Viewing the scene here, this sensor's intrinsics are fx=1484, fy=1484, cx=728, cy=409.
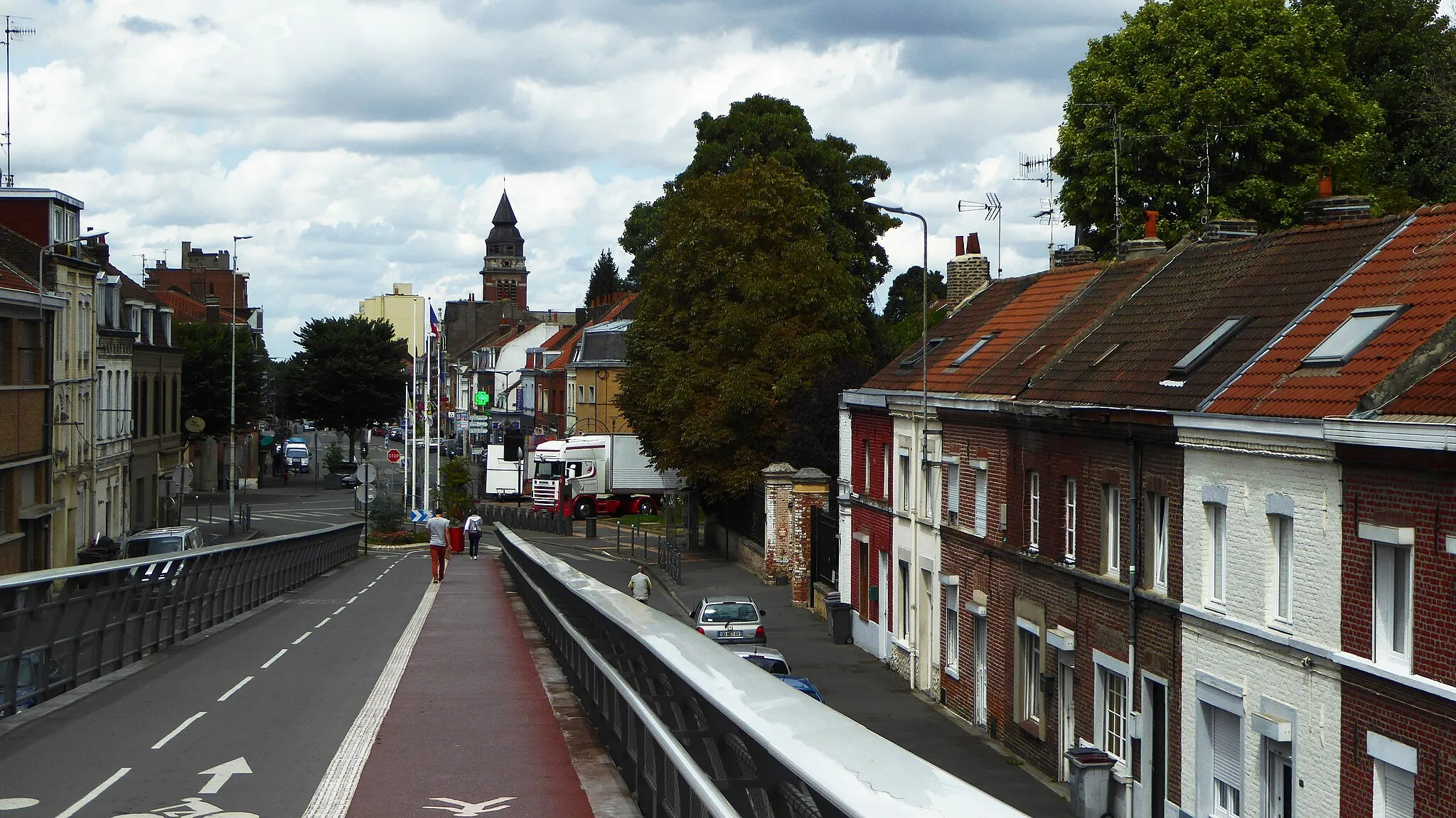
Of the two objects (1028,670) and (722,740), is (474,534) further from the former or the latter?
(722,740)

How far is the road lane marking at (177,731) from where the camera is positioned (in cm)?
1159

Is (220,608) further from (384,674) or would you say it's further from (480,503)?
(480,503)

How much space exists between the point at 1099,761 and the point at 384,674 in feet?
30.8

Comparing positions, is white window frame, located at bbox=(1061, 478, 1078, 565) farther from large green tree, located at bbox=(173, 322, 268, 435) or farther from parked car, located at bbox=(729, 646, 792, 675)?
large green tree, located at bbox=(173, 322, 268, 435)

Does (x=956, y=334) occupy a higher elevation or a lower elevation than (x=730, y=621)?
higher

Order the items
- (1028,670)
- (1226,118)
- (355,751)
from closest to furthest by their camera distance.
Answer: (355,751), (1028,670), (1226,118)

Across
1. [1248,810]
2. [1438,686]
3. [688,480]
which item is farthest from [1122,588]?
[688,480]

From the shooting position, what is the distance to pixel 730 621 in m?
29.9

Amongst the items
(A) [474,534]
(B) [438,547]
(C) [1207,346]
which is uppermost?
(C) [1207,346]

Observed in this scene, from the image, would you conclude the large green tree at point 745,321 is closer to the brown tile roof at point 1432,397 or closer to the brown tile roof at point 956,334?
the brown tile roof at point 956,334

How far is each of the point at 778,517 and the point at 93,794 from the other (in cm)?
3496

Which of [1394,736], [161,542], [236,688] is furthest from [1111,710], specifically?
[161,542]

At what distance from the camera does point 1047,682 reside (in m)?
→ 23.1

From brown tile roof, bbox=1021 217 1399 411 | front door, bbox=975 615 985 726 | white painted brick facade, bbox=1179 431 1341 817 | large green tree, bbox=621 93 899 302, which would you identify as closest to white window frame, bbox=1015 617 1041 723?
front door, bbox=975 615 985 726
